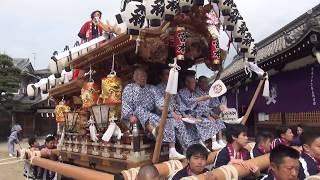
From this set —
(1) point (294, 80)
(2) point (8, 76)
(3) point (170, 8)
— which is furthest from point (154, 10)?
(2) point (8, 76)

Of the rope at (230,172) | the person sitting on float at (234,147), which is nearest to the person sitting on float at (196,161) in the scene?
the rope at (230,172)

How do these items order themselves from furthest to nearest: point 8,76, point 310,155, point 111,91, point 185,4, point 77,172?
point 8,76 < point 111,91 < point 77,172 < point 185,4 < point 310,155

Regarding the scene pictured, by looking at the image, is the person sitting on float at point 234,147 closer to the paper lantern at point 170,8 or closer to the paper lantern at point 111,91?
the paper lantern at point 170,8

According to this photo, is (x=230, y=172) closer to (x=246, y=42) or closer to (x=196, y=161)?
(x=196, y=161)

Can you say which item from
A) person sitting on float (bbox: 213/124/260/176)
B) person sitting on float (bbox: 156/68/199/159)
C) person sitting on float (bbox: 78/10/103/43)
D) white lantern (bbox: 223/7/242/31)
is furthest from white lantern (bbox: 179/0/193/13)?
person sitting on float (bbox: 78/10/103/43)

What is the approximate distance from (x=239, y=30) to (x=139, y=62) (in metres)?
1.70

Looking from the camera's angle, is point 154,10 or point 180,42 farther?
point 180,42

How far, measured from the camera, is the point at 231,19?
18.1 ft

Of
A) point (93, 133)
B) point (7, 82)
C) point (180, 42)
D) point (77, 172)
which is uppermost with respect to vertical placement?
point (7, 82)

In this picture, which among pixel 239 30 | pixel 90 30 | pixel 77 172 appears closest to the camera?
pixel 77 172

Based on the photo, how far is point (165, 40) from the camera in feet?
17.7

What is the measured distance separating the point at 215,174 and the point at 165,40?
7.92ft

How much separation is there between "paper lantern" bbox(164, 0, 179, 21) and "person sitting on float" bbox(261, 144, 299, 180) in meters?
2.19

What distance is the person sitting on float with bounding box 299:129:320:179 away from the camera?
3.55 metres
